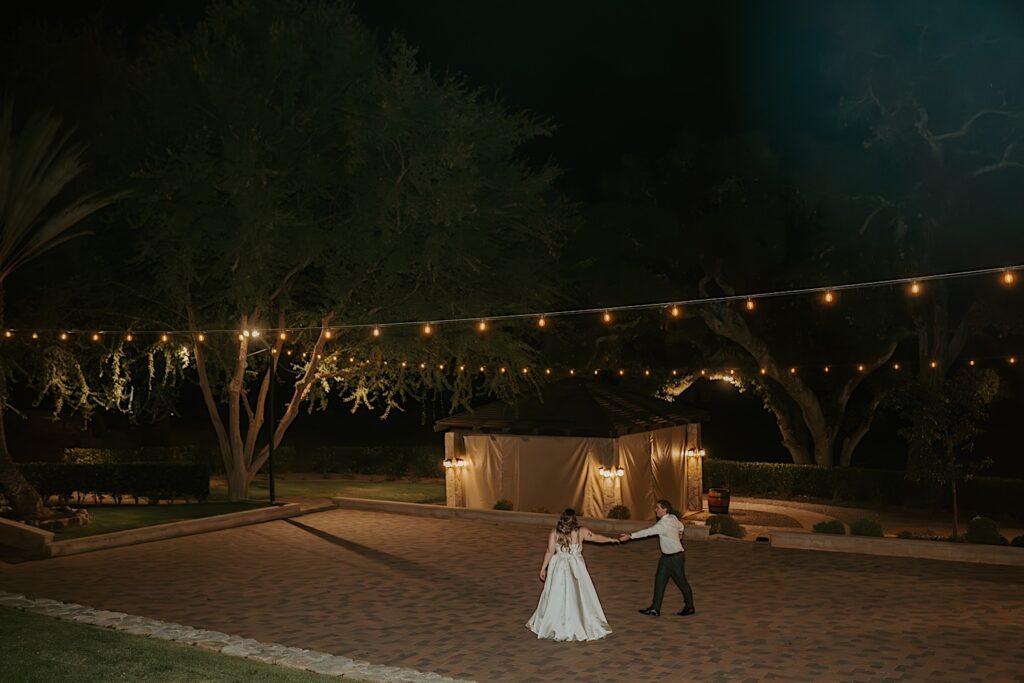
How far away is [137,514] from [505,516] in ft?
25.5

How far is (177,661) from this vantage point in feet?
31.4

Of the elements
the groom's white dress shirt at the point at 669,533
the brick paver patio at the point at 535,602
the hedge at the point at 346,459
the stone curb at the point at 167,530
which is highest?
the hedge at the point at 346,459

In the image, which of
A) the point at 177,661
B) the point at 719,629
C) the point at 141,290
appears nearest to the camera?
the point at 177,661

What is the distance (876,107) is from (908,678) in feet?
75.5

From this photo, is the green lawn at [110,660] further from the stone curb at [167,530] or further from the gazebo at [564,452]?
the gazebo at [564,452]

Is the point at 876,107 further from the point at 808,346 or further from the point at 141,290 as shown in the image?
the point at 141,290

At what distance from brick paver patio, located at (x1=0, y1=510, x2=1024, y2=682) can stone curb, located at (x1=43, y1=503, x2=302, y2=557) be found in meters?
0.37

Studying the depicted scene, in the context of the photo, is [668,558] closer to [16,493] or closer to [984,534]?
[984,534]

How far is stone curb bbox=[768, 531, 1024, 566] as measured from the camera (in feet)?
51.3

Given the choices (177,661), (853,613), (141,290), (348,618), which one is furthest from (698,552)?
(141,290)

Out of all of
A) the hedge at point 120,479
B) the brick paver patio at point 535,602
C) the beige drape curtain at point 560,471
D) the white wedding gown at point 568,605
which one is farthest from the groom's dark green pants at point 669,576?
the hedge at point 120,479

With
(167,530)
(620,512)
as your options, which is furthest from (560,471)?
(167,530)

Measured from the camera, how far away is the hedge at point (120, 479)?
23906 millimetres

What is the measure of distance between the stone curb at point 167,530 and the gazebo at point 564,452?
4683 millimetres
